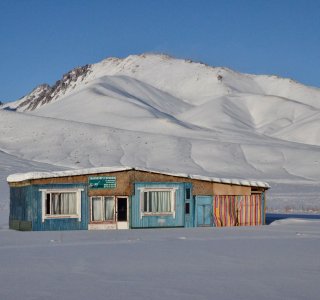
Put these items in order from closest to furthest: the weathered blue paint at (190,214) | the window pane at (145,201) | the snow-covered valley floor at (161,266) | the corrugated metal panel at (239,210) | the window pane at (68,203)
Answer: the snow-covered valley floor at (161,266)
the window pane at (68,203)
the window pane at (145,201)
the weathered blue paint at (190,214)
the corrugated metal panel at (239,210)

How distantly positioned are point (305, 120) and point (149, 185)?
114 m

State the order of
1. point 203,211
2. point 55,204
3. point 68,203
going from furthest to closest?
point 203,211
point 68,203
point 55,204

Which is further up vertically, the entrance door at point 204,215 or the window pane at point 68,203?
the window pane at point 68,203

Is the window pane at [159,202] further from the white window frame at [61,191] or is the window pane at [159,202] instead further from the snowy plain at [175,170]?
the white window frame at [61,191]

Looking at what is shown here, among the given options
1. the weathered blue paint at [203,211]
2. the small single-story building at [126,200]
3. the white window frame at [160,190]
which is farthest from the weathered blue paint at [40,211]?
the weathered blue paint at [203,211]

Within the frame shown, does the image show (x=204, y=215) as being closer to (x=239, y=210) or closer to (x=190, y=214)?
Result: (x=190, y=214)

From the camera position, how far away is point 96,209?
100 feet

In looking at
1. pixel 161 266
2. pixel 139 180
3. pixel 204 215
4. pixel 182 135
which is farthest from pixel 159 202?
pixel 182 135

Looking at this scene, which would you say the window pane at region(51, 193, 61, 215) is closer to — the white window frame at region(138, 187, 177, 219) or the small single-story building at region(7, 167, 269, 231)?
the small single-story building at region(7, 167, 269, 231)

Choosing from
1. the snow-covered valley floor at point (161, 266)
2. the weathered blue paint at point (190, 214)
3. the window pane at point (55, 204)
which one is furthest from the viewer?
the weathered blue paint at point (190, 214)

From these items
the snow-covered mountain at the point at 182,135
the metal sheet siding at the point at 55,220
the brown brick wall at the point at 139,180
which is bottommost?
the metal sheet siding at the point at 55,220

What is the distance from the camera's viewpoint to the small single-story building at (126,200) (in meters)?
29.8

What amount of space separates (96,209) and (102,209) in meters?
0.24

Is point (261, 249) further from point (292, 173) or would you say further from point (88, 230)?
point (292, 173)
